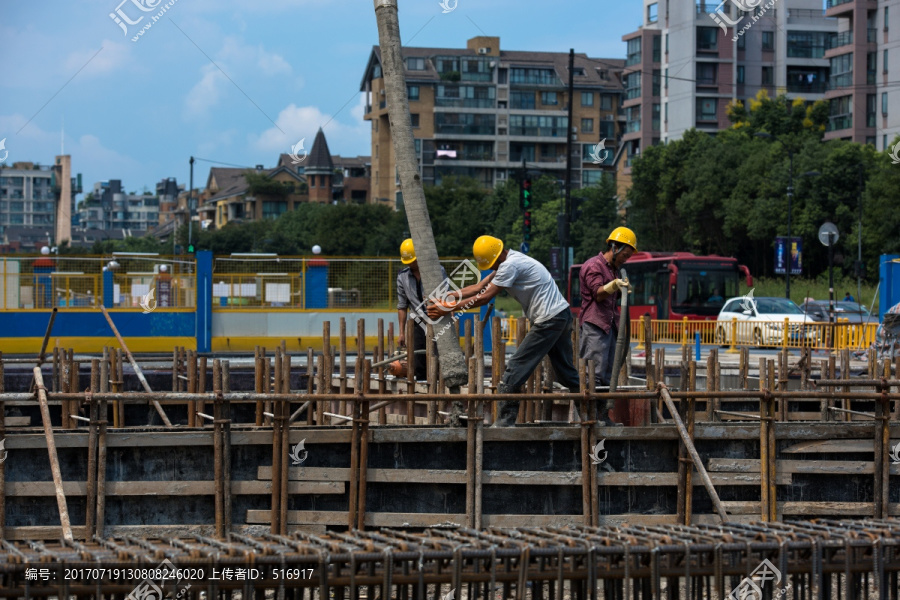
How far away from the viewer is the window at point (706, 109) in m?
78.1

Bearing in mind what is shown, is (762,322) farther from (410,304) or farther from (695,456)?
(695,456)

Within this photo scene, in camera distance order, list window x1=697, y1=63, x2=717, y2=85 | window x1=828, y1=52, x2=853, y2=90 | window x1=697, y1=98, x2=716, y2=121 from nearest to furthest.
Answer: window x1=828, y1=52, x2=853, y2=90 < window x1=697, y1=63, x2=717, y2=85 < window x1=697, y1=98, x2=716, y2=121

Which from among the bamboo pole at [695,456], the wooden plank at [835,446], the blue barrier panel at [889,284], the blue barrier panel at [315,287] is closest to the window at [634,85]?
the blue barrier panel at [315,287]

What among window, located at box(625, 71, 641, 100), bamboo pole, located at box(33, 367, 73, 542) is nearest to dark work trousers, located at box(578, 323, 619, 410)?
bamboo pole, located at box(33, 367, 73, 542)

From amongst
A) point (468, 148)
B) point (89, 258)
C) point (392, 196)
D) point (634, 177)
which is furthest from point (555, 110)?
point (89, 258)

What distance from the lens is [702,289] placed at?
Answer: 38.2 m

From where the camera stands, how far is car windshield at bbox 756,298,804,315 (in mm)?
33062

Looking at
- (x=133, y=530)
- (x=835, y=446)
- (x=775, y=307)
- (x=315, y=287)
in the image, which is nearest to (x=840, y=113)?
(x=775, y=307)

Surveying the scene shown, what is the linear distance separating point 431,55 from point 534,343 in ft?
295

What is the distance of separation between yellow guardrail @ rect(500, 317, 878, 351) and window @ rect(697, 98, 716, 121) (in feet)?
152

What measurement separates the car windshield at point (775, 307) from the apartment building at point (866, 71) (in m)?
35.8

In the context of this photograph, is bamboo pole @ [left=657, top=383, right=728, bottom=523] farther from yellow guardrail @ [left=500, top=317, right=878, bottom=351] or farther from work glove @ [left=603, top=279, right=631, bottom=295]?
yellow guardrail @ [left=500, top=317, right=878, bottom=351]

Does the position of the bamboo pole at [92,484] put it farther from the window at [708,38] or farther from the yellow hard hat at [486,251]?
the window at [708,38]

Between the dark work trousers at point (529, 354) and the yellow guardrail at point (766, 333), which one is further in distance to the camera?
the yellow guardrail at point (766, 333)
